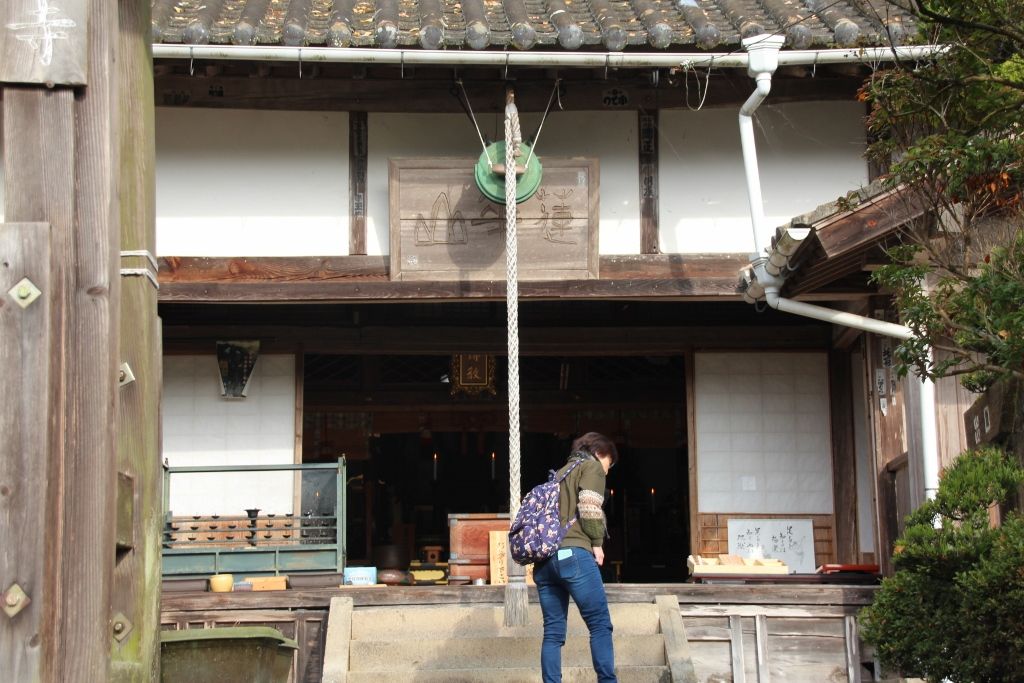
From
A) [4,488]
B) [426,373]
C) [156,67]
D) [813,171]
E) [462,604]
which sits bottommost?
[462,604]

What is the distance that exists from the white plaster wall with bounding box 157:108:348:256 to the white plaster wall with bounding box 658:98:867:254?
10.3ft

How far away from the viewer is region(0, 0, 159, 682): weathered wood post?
361cm

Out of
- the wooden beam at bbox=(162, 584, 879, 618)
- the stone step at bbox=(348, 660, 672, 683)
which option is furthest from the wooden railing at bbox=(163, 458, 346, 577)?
the stone step at bbox=(348, 660, 672, 683)

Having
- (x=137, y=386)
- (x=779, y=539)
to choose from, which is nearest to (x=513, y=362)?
(x=779, y=539)

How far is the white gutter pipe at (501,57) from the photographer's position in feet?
36.9

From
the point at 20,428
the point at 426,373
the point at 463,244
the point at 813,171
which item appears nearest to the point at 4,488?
the point at 20,428

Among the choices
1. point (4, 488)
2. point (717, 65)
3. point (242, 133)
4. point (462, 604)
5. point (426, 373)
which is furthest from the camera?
point (426, 373)

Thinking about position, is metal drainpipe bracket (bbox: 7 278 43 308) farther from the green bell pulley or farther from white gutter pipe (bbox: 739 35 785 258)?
the green bell pulley

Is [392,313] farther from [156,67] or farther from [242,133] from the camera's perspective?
[156,67]

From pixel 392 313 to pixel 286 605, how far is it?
14.5 feet

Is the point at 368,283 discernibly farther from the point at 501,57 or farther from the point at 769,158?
the point at 769,158

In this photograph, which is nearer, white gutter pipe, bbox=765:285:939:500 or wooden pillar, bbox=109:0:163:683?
wooden pillar, bbox=109:0:163:683

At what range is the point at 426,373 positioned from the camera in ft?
52.7

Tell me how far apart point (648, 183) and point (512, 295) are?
2.45m
